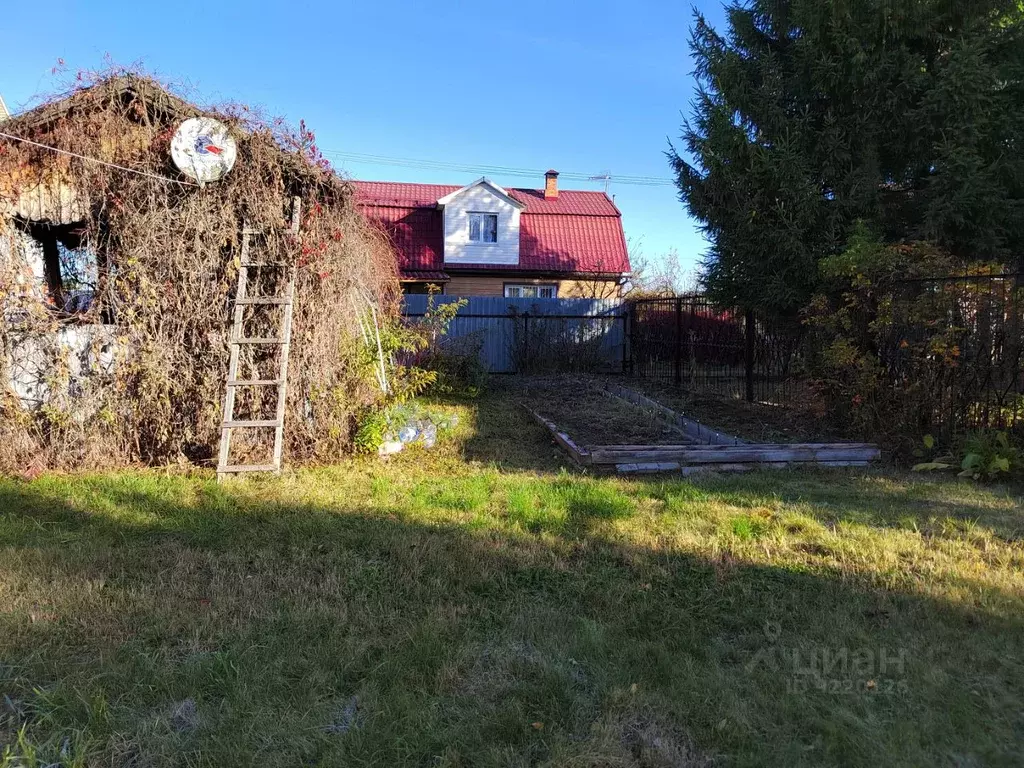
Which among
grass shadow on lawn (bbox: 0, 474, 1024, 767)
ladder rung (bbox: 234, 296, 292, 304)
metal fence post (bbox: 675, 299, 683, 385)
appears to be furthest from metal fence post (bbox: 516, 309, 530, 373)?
grass shadow on lawn (bbox: 0, 474, 1024, 767)

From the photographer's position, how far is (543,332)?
16.5 meters

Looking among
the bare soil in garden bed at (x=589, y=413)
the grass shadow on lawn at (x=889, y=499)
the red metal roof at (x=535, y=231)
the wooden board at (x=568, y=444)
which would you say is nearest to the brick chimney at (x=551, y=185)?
the red metal roof at (x=535, y=231)

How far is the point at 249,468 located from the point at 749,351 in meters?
8.08

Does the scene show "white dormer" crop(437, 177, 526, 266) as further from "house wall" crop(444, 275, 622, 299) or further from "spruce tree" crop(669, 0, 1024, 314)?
"spruce tree" crop(669, 0, 1024, 314)

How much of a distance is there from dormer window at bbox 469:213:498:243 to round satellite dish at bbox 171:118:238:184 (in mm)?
17494

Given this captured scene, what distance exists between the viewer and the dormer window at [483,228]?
76.3ft

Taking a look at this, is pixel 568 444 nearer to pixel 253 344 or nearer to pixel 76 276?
pixel 253 344

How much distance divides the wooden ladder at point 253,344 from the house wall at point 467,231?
1705cm

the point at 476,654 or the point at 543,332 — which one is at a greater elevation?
the point at 543,332

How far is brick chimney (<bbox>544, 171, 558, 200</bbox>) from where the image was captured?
25.6m

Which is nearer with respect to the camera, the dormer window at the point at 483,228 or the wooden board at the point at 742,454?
the wooden board at the point at 742,454

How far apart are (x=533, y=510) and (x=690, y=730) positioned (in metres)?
2.58

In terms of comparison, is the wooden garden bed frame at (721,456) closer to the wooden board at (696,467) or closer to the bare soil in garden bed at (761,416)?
the wooden board at (696,467)

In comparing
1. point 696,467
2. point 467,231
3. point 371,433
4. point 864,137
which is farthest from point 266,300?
point 467,231
